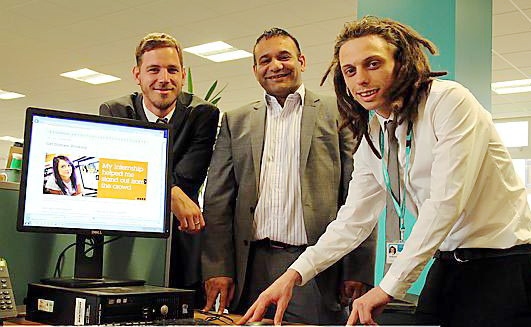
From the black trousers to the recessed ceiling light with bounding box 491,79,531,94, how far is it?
629 centimetres

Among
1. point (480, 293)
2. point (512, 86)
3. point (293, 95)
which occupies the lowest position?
point (480, 293)

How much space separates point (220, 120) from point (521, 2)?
11.3 feet

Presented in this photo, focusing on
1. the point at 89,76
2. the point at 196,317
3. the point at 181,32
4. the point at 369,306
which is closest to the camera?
the point at 369,306

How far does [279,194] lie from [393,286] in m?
0.82

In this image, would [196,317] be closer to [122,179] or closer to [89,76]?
[122,179]

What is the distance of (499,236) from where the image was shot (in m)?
1.50

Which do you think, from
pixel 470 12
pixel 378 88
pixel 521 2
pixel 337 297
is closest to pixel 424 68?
pixel 378 88

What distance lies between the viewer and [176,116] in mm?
2148

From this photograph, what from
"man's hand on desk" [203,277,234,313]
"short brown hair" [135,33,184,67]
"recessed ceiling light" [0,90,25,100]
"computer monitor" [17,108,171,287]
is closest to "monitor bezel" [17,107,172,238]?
"computer monitor" [17,108,171,287]

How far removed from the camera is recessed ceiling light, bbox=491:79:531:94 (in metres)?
7.34

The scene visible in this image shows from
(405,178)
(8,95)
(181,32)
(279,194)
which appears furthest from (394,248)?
(8,95)

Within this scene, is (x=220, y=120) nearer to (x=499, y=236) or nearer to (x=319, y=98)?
(x=319, y=98)

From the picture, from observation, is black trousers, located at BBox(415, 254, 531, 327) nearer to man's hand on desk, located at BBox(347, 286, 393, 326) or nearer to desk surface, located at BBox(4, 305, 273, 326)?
man's hand on desk, located at BBox(347, 286, 393, 326)

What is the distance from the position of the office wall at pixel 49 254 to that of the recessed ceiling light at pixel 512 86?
6.27m
